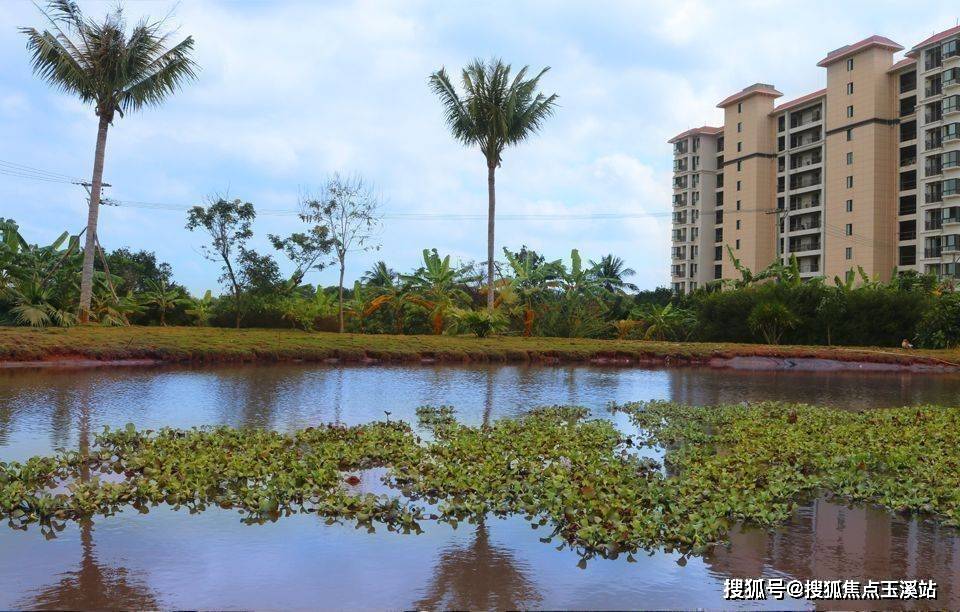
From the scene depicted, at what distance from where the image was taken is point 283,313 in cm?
3038

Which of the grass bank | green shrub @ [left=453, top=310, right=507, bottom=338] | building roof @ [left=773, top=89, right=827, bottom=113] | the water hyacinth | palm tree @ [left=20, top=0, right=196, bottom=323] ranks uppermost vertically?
building roof @ [left=773, top=89, right=827, bottom=113]

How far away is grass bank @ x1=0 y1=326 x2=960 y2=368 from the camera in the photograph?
18109 millimetres

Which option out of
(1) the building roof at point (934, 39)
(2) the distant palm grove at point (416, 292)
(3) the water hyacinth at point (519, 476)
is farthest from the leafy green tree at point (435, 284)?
(1) the building roof at point (934, 39)

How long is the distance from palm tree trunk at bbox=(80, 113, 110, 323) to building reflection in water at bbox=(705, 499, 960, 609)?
22.9 meters

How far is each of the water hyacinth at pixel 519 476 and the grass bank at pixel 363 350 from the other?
1080 cm

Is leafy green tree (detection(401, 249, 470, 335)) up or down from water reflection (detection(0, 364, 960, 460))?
up

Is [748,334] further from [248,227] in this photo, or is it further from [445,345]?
[248,227]

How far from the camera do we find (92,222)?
2431 centimetres

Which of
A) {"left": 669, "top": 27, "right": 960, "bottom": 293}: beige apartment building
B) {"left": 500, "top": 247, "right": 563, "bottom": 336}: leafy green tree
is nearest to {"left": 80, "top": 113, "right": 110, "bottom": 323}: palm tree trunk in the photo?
{"left": 500, "top": 247, "right": 563, "bottom": 336}: leafy green tree

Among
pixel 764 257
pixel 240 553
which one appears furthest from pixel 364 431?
pixel 764 257

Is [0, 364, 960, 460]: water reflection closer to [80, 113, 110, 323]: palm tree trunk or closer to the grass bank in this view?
the grass bank

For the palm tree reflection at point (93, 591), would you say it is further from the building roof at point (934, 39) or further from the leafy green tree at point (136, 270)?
the building roof at point (934, 39)

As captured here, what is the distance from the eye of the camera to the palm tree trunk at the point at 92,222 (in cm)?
2391

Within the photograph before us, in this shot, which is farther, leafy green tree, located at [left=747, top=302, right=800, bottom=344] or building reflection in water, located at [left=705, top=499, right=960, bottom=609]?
leafy green tree, located at [left=747, top=302, right=800, bottom=344]
